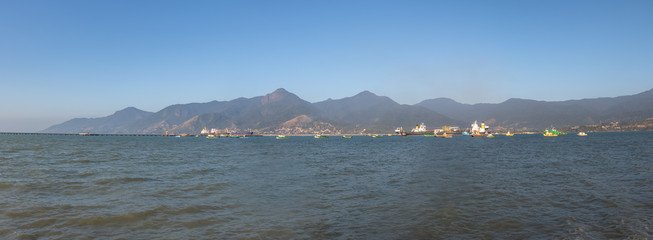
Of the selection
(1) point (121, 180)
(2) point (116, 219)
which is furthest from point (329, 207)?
(1) point (121, 180)

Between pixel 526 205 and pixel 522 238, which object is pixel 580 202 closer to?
pixel 526 205

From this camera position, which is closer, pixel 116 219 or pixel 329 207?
pixel 116 219

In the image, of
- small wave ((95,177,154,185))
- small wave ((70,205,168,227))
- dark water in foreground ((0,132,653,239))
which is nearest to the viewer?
dark water in foreground ((0,132,653,239))

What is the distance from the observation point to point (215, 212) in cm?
1794

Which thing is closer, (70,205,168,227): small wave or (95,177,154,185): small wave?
(70,205,168,227): small wave

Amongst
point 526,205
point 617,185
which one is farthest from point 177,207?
point 617,185

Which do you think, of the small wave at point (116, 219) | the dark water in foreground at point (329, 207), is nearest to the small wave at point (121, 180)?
the dark water in foreground at point (329, 207)

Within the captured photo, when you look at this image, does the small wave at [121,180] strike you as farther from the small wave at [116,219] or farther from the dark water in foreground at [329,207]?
the small wave at [116,219]

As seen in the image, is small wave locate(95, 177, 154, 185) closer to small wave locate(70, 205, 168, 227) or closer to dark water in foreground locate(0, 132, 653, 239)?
dark water in foreground locate(0, 132, 653, 239)

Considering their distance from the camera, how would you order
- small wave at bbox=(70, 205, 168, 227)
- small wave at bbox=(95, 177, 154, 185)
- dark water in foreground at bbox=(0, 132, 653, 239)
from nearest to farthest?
dark water in foreground at bbox=(0, 132, 653, 239) → small wave at bbox=(70, 205, 168, 227) → small wave at bbox=(95, 177, 154, 185)

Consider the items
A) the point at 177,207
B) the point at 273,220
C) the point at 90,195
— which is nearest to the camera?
the point at 273,220

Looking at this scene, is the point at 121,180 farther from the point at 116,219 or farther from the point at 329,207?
the point at 329,207

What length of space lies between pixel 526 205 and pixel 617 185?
12790 millimetres

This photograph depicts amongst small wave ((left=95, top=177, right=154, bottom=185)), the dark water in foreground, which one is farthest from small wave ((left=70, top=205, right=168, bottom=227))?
small wave ((left=95, top=177, right=154, bottom=185))
